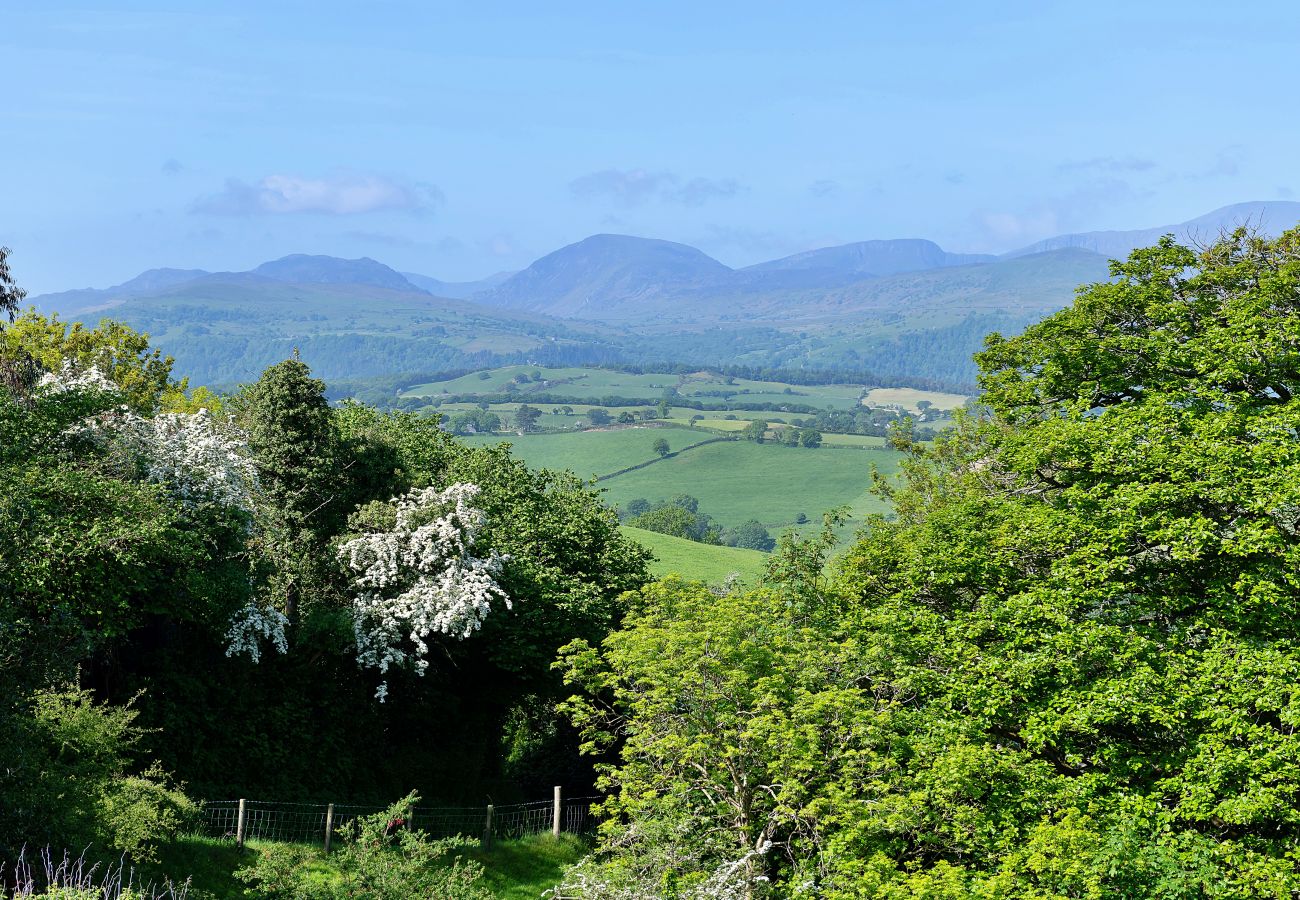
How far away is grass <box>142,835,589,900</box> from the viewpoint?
21047mm

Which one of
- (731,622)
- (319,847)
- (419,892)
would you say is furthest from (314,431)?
(419,892)

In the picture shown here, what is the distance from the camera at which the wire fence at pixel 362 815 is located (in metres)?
24.1

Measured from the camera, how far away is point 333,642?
29656 mm

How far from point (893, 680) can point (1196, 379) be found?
9885 millimetres

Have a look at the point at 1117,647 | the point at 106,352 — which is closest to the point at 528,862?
the point at 1117,647

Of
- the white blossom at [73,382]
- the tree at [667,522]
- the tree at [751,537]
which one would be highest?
the white blossom at [73,382]

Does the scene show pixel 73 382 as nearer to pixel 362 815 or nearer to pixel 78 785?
pixel 362 815

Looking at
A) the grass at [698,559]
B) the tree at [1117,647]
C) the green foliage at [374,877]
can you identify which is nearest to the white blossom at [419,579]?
the green foliage at [374,877]

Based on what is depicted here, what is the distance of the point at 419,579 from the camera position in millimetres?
30125

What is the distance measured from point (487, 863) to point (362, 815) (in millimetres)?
4156

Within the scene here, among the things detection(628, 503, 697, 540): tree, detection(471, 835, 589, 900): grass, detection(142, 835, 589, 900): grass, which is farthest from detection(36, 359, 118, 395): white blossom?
detection(628, 503, 697, 540): tree

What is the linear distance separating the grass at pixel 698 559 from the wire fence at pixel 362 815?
43992 mm

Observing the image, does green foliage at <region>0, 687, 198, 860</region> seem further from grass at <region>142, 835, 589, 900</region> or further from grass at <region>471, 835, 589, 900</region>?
grass at <region>471, 835, 589, 900</region>

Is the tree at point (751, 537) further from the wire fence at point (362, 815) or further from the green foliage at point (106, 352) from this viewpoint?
the wire fence at point (362, 815)
